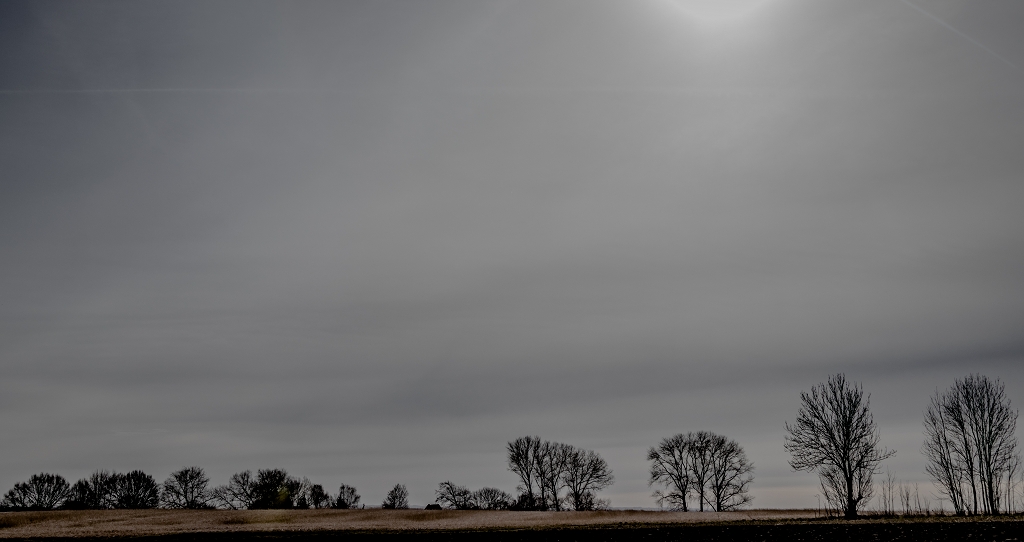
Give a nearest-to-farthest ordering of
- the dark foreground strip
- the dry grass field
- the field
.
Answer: the dark foreground strip, the field, the dry grass field

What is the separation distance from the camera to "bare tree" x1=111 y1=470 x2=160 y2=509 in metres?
135

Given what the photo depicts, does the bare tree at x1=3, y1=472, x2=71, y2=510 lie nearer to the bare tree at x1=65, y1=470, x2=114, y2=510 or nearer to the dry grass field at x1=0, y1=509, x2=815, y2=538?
the bare tree at x1=65, y1=470, x2=114, y2=510

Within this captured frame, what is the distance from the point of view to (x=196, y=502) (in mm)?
135375

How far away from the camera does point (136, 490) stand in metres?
136

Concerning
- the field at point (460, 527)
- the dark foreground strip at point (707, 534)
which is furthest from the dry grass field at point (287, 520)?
the dark foreground strip at point (707, 534)

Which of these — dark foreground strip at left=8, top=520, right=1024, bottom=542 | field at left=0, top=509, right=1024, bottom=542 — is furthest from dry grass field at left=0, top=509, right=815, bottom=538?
dark foreground strip at left=8, top=520, right=1024, bottom=542

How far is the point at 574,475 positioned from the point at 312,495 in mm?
Result: 60930

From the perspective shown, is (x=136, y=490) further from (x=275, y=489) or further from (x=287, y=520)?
(x=287, y=520)

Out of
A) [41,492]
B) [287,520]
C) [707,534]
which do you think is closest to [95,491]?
[41,492]

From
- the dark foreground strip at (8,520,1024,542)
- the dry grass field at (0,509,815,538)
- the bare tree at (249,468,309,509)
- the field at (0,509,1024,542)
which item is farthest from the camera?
the bare tree at (249,468,309,509)

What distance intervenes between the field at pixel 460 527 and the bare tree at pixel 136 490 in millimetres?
68248

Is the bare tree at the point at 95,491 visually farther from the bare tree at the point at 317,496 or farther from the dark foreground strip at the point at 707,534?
the dark foreground strip at the point at 707,534

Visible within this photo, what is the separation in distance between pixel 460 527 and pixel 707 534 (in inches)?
982

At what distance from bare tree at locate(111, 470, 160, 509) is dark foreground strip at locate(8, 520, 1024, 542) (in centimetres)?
10091
